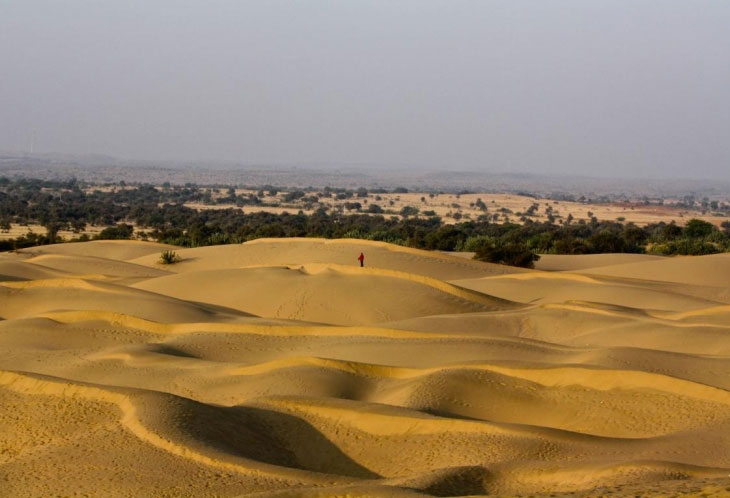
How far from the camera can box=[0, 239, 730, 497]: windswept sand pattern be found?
9.91 metres

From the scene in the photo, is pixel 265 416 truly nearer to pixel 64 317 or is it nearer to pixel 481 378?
pixel 481 378

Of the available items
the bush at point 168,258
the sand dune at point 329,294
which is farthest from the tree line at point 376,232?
the sand dune at point 329,294

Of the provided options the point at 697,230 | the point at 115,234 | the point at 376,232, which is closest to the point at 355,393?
the point at 376,232

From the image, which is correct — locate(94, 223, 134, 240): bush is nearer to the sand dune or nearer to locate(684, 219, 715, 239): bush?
the sand dune

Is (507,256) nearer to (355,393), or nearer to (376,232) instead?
(376,232)

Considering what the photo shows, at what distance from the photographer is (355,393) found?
14516 mm

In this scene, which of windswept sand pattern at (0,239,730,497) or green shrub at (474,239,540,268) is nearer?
windswept sand pattern at (0,239,730,497)

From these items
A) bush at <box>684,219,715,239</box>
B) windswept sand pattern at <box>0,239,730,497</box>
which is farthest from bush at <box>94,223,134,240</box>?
bush at <box>684,219,715,239</box>

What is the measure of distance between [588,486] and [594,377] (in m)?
5.47

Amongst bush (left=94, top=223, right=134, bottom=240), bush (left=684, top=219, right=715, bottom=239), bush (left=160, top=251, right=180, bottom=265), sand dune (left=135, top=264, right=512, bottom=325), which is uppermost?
bush (left=684, top=219, right=715, bottom=239)

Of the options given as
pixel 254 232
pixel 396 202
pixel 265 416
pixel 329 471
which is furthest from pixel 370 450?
pixel 396 202

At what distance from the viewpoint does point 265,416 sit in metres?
12.6

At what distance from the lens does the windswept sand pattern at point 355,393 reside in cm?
991

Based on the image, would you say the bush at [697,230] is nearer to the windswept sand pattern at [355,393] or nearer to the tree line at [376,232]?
the tree line at [376,232]
